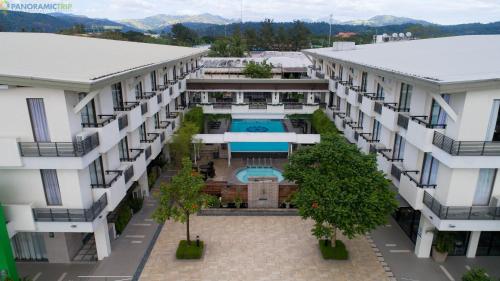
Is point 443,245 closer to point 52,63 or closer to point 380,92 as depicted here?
point 380,92

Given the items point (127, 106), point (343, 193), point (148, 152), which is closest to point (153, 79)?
point (148, 152)

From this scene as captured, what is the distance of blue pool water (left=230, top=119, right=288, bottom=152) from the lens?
32625mm

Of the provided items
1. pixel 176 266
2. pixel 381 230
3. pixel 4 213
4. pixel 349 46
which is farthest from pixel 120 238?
pixel 349 46

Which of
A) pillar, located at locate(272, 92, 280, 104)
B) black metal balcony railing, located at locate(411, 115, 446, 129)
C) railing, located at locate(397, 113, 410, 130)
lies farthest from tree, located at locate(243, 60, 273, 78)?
black metal balcony railing, located at locate(411, 115, 446, 129)

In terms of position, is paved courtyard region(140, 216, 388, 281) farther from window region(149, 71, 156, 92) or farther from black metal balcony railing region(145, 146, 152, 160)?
window region(149, 71, 156, 92)

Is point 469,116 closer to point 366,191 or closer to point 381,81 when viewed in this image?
point 366,191

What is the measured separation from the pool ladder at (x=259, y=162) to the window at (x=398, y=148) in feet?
40.9

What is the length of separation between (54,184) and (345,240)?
16.4 metres

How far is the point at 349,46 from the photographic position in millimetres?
40406

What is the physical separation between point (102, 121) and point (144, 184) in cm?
810

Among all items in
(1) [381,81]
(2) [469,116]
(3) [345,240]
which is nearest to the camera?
(2) [469,116]

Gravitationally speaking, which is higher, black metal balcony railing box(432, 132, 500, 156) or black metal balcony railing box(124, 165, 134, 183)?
black metal balcony railing box(432, 132, 500, 156)

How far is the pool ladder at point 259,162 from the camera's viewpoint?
3078 cm

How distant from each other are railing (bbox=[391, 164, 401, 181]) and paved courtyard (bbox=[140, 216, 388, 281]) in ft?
14.3
